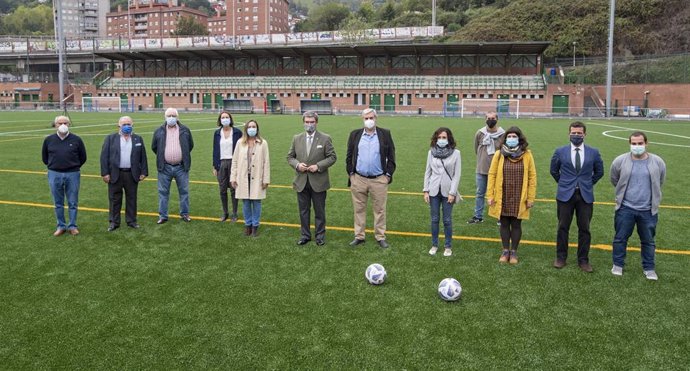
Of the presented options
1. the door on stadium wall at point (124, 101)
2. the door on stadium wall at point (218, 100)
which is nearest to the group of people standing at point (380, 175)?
the door on stadium wall at point (218, 100)

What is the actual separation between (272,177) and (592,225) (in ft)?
28.8

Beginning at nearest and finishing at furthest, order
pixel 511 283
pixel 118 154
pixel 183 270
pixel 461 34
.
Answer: pixel 511 283
pixel 183 270
pixel 118 154
pixel 461 34

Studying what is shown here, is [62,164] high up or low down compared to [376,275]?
up

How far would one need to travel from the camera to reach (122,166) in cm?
920

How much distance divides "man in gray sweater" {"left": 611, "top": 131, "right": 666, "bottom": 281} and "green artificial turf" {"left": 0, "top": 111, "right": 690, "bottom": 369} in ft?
1.11

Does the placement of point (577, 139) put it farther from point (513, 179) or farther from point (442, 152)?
point (442, 152)

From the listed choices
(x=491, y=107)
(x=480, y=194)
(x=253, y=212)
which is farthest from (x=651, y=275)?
(x=491, y=107)

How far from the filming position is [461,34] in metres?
87.5

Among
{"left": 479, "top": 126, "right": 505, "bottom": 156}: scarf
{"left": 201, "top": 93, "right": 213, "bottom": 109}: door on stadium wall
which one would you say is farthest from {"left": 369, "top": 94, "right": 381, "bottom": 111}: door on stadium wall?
{"left": 479, "top": 126, "right": 505, "bottom": 156}: scarf

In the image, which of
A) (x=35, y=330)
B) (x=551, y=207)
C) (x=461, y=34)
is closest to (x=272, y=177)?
(x=551, y=207)

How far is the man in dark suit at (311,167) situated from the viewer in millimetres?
8172

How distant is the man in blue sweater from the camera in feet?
28.3

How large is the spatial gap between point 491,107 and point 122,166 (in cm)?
4836

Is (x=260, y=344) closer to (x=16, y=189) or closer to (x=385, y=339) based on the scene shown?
(x=385, y=339)
